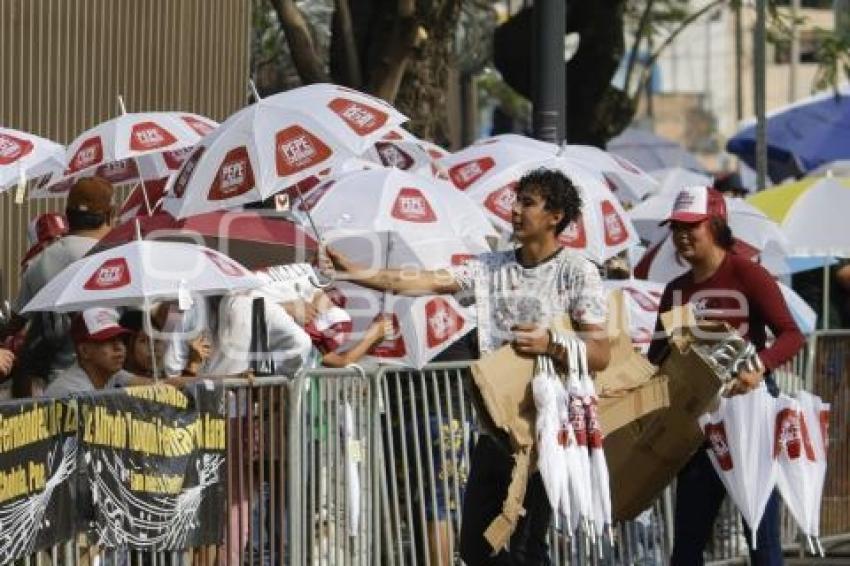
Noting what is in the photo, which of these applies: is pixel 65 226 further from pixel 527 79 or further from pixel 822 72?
pixel 822 72

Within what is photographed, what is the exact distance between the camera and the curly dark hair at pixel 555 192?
890 centimetres

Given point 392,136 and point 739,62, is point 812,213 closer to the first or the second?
point 392,136

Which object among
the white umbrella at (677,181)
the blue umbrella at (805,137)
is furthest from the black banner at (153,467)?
the blue umbrella at (805,137)

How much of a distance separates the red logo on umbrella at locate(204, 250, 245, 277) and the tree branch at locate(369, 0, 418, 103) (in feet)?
22.9

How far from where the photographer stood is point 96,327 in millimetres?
9891

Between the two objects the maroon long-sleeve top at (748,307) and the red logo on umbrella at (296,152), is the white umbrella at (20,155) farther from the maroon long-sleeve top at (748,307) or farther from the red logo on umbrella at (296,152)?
the maroon long-sleeve top at (748,307)

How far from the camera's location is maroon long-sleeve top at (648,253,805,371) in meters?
9.78

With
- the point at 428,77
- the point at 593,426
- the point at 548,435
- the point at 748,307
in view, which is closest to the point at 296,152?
the point at 748,307

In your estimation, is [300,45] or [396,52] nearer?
[396,52]

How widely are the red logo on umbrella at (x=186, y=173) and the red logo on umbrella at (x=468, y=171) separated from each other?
2.41 meters

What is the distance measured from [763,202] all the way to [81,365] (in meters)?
7.59

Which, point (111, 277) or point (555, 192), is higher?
point (555, 192)

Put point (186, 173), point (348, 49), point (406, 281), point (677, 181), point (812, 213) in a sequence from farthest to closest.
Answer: point (677, 181) → point (348, 49) → point (812, 213) → point (186, 173) → point (406, 281)

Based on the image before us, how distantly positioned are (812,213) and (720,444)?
6.11m
